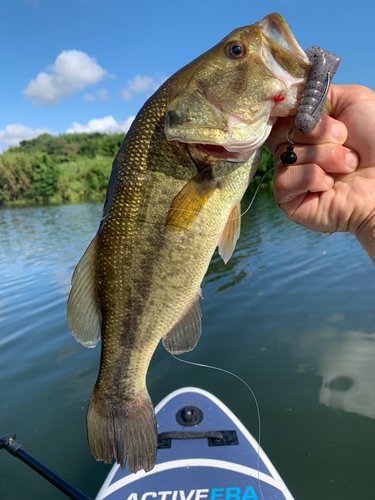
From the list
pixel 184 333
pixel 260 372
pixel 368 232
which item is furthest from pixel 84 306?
pixel 260 372

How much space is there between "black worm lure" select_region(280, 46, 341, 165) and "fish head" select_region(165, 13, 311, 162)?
53 millimetres

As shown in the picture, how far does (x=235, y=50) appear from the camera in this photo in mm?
1590

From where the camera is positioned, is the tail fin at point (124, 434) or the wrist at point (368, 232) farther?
the wrist at point (368, 232)

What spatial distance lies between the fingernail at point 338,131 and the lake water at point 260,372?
3626 millimetres

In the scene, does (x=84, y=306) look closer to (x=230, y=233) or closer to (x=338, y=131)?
(x=230, y=233)

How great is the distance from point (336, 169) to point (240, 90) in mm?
718

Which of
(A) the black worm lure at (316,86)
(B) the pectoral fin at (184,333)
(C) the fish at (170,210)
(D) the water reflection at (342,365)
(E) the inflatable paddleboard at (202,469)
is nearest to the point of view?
(A) the black worm lure at (316,86)

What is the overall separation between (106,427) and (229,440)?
2017 mm

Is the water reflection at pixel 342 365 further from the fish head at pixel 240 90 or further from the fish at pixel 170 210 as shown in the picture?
the fish head at pixel 240 90

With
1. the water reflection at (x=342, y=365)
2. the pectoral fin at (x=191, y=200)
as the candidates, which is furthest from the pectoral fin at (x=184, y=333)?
the water reflection at (x=342, y=365)

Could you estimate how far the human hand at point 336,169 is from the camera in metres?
1.75

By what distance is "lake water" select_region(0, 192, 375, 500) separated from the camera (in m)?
3.75

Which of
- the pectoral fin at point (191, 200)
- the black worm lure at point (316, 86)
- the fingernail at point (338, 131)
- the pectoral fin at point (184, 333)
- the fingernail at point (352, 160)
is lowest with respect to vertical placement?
the pectoral fin at point (184, 333)

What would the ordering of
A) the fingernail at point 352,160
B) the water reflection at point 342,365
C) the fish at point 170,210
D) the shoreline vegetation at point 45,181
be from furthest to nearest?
the shoreline vegetation at point 45,181, the water reflection at point 342,365, the fingernail at point 352,160, the fish at point 170,210
